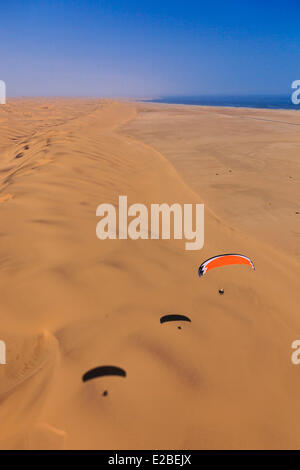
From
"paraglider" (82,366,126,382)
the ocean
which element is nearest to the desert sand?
"paraglider" (82,366,126,382)

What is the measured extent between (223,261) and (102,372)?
1.85 meters

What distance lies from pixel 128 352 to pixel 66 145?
6.27m

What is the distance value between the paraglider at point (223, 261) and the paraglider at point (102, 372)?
135cm

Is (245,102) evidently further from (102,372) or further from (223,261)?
(102,372)

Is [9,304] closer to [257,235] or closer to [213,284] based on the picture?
[213,284]

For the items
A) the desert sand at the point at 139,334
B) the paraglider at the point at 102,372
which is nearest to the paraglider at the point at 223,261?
Result: the desert sand at the point at 139,334

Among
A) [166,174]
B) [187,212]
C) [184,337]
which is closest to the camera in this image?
[184,337]

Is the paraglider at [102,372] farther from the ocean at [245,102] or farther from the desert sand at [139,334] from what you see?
the ocean at [245,102]

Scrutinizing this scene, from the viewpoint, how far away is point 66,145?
6.63 meters

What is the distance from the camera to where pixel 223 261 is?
2812 mm

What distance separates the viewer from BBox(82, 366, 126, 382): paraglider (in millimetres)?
1309

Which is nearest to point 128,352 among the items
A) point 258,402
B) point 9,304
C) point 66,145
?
point 258,402

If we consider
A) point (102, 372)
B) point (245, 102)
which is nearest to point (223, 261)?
point (102, 372)

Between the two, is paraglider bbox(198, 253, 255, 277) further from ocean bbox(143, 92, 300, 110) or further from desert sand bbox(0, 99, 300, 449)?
ocean bbox(143, 92, 300, 110)
